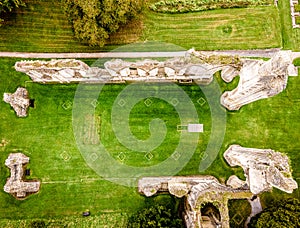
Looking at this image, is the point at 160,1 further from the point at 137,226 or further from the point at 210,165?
the point at 137,226

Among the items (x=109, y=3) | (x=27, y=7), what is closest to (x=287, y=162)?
(x=109, y=3)

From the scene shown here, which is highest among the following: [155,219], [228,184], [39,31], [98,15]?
[39,31]

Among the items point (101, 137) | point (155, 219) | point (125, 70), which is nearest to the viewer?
point (155, 219)

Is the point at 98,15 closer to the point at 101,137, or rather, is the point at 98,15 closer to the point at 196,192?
the point at 101,137

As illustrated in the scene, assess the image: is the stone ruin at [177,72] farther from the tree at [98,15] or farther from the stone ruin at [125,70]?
the tree at [98,15]

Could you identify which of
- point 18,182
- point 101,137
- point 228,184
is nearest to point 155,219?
point 228,184

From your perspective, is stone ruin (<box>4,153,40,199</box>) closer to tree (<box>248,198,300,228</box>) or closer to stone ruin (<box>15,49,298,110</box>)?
stone ruin (<box>15,49,298,110</box>)

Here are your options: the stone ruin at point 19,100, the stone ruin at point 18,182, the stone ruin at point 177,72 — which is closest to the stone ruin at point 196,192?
the stone ruin at point 177,72

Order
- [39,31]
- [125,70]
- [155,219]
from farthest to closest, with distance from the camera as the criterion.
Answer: [39,31]
[125,70]
[155,219]

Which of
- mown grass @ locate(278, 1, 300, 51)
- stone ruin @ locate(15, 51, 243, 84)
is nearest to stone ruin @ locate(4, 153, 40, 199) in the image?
stone ruin @ locate(15, 51, 243, 84)
